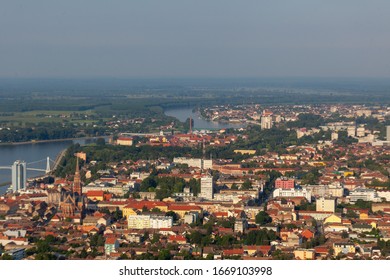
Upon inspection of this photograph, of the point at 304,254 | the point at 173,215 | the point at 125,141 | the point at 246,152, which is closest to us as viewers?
the point at 304,254

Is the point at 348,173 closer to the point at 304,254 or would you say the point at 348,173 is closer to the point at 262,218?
the point at 262,218

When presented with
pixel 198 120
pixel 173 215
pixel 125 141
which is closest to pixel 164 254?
pixel 173 215

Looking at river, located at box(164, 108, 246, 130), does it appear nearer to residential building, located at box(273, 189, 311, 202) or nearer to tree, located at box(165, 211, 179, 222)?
residential building, located at box(273, 189, 311, 202)

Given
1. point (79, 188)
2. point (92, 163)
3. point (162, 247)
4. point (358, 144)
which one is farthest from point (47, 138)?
point (162, 247)

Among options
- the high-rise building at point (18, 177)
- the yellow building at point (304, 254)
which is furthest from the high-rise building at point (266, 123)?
the yellow building at point (304, 254)

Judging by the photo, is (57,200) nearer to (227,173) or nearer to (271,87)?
(227,173)

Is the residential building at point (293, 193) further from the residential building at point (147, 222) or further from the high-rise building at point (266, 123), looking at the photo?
the high-rise building at point (266, 123)
